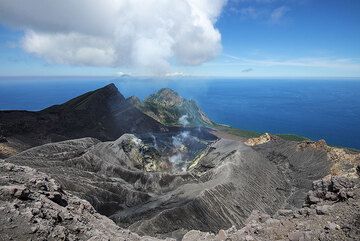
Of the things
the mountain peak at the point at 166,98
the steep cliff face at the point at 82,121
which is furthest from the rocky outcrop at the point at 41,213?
the mountain peak at the point at 166,98

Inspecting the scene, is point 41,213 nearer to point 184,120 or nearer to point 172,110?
point 184,120

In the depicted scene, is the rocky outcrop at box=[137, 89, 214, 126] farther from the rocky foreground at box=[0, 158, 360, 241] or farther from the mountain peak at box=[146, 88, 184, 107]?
the rocky foreground at box=[0, 158, 360, 241]

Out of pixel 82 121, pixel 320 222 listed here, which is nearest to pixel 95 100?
pixel 82 121

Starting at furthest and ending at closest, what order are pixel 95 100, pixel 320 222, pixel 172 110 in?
pixel 172 110
pixel 95 100
pixel 320 222

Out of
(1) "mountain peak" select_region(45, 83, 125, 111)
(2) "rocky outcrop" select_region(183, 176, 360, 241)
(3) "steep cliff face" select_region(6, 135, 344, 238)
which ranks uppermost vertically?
(2) "rocky outcrop" select_region(183, 176, 360, 241)

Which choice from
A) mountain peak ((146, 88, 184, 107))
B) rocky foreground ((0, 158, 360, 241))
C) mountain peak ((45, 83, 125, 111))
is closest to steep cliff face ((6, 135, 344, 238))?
rocky foreground ((0, 158, 360, 241))

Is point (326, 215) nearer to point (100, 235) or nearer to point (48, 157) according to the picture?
point (100, 235)

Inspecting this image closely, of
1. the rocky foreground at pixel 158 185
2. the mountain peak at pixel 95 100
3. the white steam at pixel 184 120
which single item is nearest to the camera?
the rocky foreground at pixel 158 185

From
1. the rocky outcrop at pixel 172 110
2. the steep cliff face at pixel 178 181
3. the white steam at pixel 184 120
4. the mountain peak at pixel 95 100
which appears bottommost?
the white steam at pixel 184 120

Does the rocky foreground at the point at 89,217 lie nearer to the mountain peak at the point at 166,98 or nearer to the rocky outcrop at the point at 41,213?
the rocky outcrop at the point at 41,213

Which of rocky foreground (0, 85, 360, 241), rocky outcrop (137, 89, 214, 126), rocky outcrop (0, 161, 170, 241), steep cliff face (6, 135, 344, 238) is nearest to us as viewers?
rocky outcrop (0, 161, 170, 241)

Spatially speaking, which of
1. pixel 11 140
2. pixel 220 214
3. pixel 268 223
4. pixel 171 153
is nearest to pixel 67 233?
pixel 268 223
